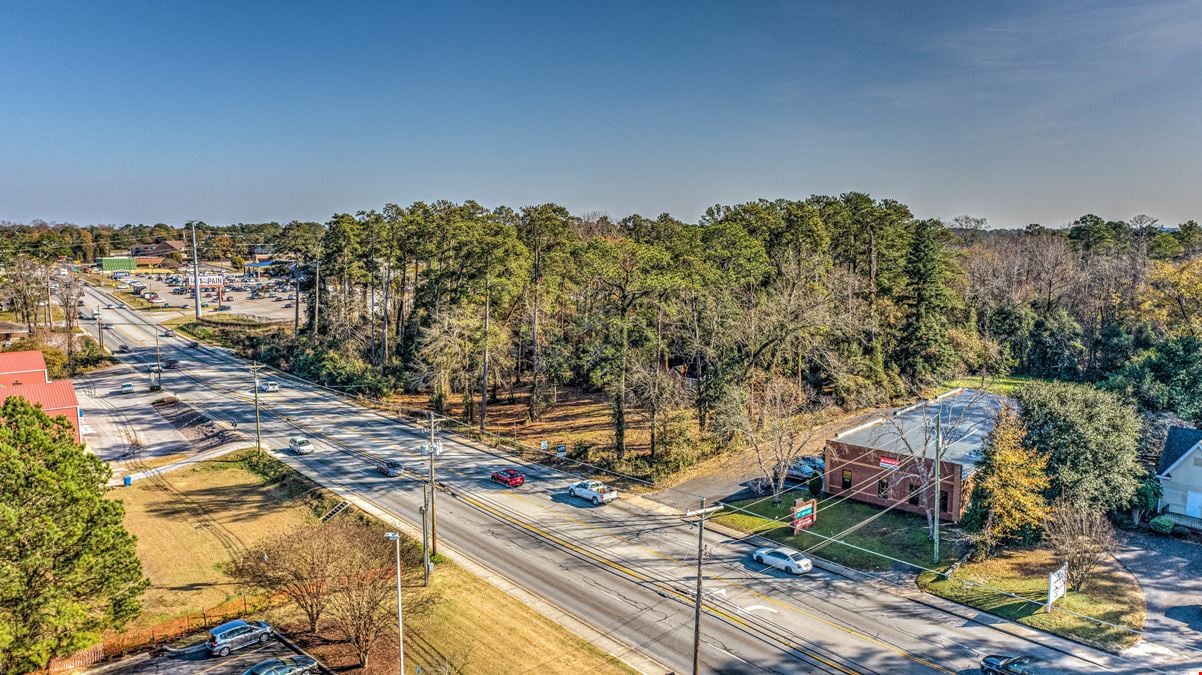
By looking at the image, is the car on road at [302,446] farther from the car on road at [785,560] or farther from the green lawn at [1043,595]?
the green lawn at [1043,595]

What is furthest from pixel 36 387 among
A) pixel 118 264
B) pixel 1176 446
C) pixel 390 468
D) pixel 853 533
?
pixel 118 264

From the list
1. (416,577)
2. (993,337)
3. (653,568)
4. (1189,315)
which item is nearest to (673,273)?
(653,568)

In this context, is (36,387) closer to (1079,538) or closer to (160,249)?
(1079,538)

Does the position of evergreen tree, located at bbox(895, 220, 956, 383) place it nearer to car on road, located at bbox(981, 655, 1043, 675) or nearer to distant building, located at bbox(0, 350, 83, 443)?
car on road, located at bbox(981, 655, 1043, 675)

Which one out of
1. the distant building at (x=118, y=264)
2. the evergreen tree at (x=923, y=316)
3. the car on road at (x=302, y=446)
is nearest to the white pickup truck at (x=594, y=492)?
the car on road at (x=302, y=446)

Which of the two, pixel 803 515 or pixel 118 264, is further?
pixel 118 264

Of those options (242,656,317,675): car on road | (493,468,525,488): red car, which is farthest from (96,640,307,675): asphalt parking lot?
(493,468,525,488): red car

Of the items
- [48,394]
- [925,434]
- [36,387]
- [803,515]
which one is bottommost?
[803,515]
